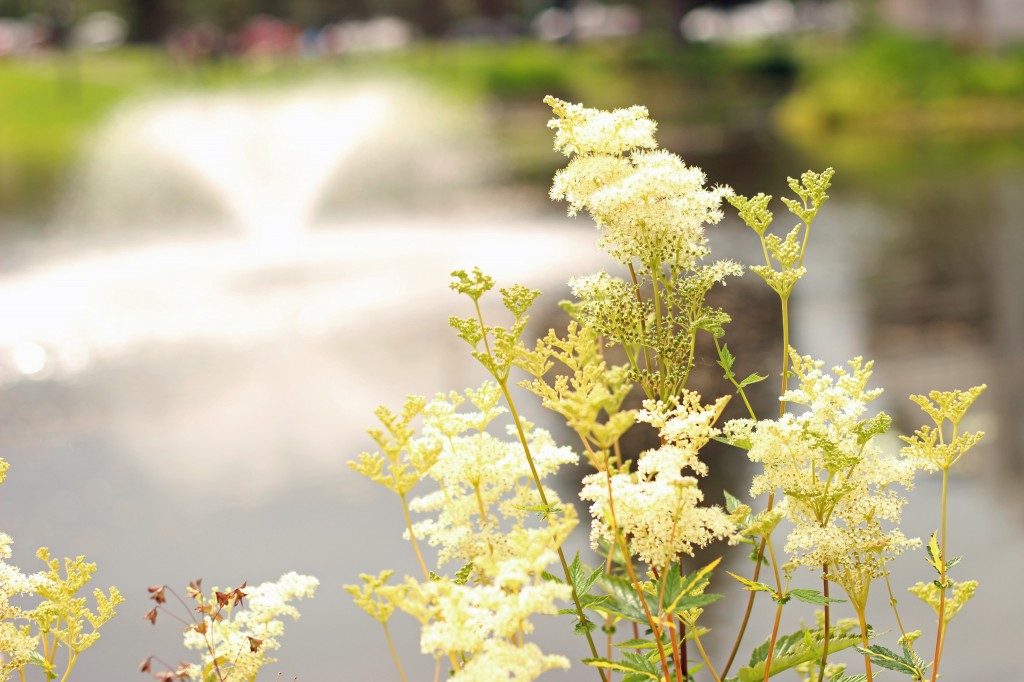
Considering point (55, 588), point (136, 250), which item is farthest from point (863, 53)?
point (55, 588)

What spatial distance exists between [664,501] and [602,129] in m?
0.68

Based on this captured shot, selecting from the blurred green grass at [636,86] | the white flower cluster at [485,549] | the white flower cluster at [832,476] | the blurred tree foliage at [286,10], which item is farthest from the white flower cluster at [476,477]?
the blurred tree foliage at [286,10]

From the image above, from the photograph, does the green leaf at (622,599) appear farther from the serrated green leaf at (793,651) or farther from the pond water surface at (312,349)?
the pond water surface at (312,349)

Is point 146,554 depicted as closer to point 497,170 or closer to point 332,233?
point 332,233

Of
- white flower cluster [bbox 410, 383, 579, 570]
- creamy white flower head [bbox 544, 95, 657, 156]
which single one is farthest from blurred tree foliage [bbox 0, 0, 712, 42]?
white flower cluster [bbox 410, 383, 579, 570]

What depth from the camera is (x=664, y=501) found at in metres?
1.95

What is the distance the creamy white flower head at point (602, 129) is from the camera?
7.05 feet

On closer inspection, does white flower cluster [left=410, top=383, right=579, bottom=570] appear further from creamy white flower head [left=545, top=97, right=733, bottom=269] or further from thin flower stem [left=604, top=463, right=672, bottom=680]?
creamy white flower head [left=545, top=97, right=733, bottom=269]

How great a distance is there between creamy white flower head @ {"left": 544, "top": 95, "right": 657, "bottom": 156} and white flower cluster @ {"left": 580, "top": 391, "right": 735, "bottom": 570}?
1.52 ft

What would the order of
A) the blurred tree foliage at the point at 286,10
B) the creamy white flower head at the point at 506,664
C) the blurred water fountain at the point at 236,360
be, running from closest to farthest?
the creamy white flower head at the point at 506,664, the blurred water fountain at the point at 236,360, the blurred tree foliage at the point at 286,10

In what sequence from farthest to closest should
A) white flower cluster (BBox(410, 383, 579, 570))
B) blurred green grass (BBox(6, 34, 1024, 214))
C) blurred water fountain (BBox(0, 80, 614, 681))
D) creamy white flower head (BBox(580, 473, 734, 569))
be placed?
1. blurred green grass (BBox(6, 34, 1024, 214))
2. blurred water fountain (BBox(0, 80, 614, 681))
3. white flower cluster (BBox(410, 383, 579, 570))
4. creamy white flower head (BBox(580, 473, 734, 569))

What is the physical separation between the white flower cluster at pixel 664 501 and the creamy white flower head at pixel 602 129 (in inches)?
18.3

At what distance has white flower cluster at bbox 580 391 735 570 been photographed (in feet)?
6.40

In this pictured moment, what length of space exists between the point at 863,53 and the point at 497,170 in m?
9.04
